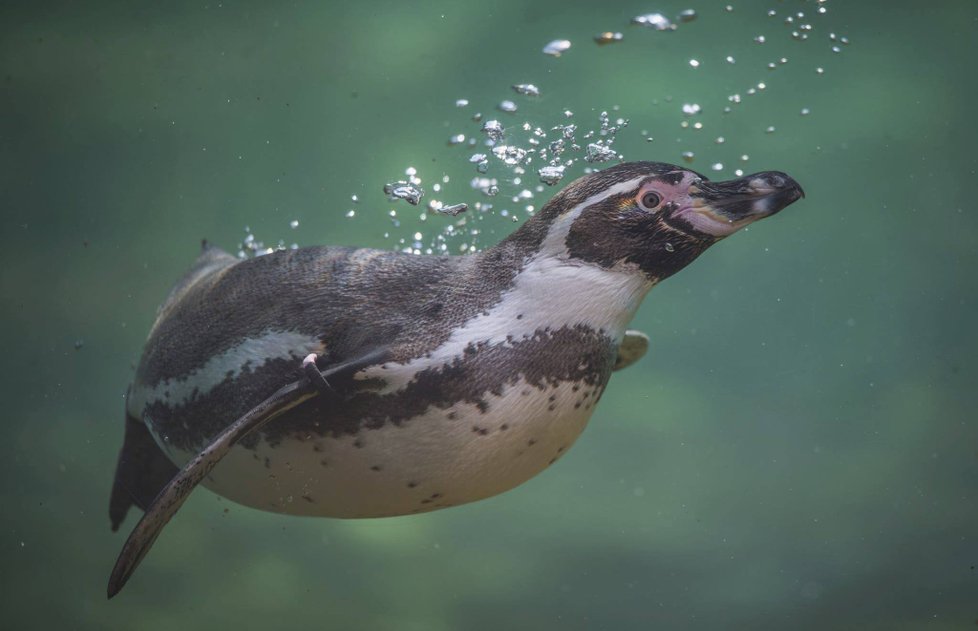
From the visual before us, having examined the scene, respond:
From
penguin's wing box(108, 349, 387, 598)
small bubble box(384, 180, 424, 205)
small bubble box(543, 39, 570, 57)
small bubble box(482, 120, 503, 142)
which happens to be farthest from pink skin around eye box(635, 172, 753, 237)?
small bubble box(543, 39, 570, 57)

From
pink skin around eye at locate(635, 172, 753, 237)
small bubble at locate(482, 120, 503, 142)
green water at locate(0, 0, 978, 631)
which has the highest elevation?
pink skin around eye at locate(635, 172, 753, 237)

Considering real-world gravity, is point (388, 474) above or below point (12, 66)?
below

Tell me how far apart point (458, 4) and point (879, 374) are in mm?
2671

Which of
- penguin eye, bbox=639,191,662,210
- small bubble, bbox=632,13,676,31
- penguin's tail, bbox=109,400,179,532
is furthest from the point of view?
small bubble, bbox=632,13,676,31

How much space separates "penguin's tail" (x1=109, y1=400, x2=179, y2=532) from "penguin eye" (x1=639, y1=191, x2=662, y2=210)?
133 centimetres

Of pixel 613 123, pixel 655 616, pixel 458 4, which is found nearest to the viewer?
pixel 613 123

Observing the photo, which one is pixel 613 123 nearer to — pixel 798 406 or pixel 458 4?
pixel 458 4

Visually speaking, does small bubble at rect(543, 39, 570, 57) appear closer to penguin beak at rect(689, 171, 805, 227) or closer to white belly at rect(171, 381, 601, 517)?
penguin beak at rect(689, 171, 805, 227)

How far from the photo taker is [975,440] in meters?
4.14

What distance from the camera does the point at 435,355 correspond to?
157cm

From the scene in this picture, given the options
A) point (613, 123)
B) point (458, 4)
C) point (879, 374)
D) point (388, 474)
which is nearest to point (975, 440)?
point (879, 374)

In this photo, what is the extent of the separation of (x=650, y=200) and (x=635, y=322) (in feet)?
9.17

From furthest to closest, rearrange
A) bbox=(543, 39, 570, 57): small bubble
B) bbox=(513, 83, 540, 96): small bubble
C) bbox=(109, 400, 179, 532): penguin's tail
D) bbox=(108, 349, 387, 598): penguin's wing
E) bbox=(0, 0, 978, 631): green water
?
bbox=(0, 0, 978, 631): green water < bbox=(543, 39, 570, 57): small bubble < bbox=(513, 83, 540, 96): small bubble < bbox=(109, 400, 179, 532): penguin's tail < bbox=(108, 349, 387, 598): penguin's wing

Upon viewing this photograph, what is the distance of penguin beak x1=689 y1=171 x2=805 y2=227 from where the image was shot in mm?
1578
